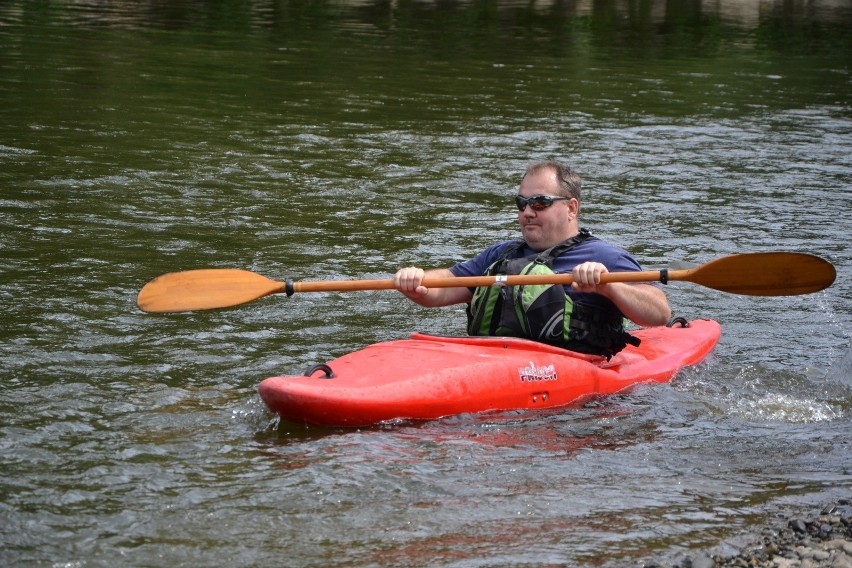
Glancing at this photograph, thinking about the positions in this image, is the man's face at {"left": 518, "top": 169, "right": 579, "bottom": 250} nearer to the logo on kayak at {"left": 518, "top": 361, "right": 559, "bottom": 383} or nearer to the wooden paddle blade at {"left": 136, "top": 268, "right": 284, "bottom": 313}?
the logo on kayak at {"left": 518, "top": 361, "right": 559, "bottom": 383}

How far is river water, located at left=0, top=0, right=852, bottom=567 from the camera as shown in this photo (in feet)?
14.4

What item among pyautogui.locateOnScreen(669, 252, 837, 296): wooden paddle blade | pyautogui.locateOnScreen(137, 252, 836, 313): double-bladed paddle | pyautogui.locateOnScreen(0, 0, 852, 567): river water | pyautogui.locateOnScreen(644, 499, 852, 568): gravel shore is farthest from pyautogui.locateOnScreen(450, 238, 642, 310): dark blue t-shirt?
pyautogui.locateOnScreen(644, 499, 852, 568): gravel shore

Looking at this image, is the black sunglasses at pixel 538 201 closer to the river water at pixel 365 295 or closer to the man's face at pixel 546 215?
the man's face at pixel 546 215

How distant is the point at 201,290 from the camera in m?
5.98

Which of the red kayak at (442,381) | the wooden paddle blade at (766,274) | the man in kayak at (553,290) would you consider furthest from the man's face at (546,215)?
the wooden paddle blade at (766,274)

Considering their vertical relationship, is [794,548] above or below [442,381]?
below

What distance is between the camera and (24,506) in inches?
170

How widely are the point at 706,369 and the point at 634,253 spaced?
228 centimetres

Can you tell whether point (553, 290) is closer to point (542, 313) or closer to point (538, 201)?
point (542, 313)

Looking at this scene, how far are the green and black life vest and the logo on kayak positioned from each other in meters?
0.24

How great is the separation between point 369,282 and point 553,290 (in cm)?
83

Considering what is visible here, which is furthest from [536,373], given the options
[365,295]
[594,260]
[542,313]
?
[365,295]

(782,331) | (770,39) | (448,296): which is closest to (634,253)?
(782,331)

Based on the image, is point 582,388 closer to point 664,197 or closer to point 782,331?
point 782,331
